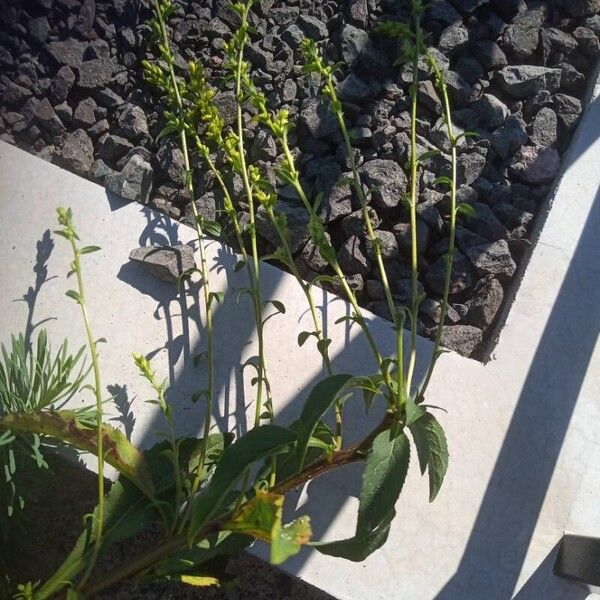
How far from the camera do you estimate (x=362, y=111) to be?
162 centimetres

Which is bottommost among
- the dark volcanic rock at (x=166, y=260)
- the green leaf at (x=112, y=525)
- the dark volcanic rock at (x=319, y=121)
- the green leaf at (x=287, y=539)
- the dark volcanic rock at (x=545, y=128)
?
the green leaf at (x=112, y=525)

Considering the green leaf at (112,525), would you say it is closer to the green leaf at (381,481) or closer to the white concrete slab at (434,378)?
the white concrete slab at (434,378)

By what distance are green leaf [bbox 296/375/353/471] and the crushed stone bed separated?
425mm

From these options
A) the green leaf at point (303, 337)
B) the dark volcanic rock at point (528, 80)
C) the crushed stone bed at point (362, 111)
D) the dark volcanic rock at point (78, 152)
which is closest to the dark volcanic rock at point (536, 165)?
the crushed stone bed at point (362, 111)

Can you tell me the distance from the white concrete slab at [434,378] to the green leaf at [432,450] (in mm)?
248

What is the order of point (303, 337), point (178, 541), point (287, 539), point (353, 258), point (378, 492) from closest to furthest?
1. point (287, 539)
2. point (378, 492)
3. point (178, 541)
4. point (303, 337)
5. point (353, 258)

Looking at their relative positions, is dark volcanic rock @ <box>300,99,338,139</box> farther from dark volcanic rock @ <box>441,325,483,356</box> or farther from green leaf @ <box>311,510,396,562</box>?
green leaf @ <box>311,510,396,562</box>

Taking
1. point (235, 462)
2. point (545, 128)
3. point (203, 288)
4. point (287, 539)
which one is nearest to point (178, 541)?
point (235, 462)

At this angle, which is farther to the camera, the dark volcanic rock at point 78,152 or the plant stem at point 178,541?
the dark volcanic rock at point 78,152

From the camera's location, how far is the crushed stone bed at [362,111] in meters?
1.52

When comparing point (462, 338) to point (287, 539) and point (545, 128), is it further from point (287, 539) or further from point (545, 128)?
point (287, 539)

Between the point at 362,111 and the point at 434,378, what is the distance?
0.53 metres

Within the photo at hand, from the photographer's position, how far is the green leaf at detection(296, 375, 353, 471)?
3.44 ft

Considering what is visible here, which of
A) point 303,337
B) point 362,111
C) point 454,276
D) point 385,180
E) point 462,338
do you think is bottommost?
point 303,337
